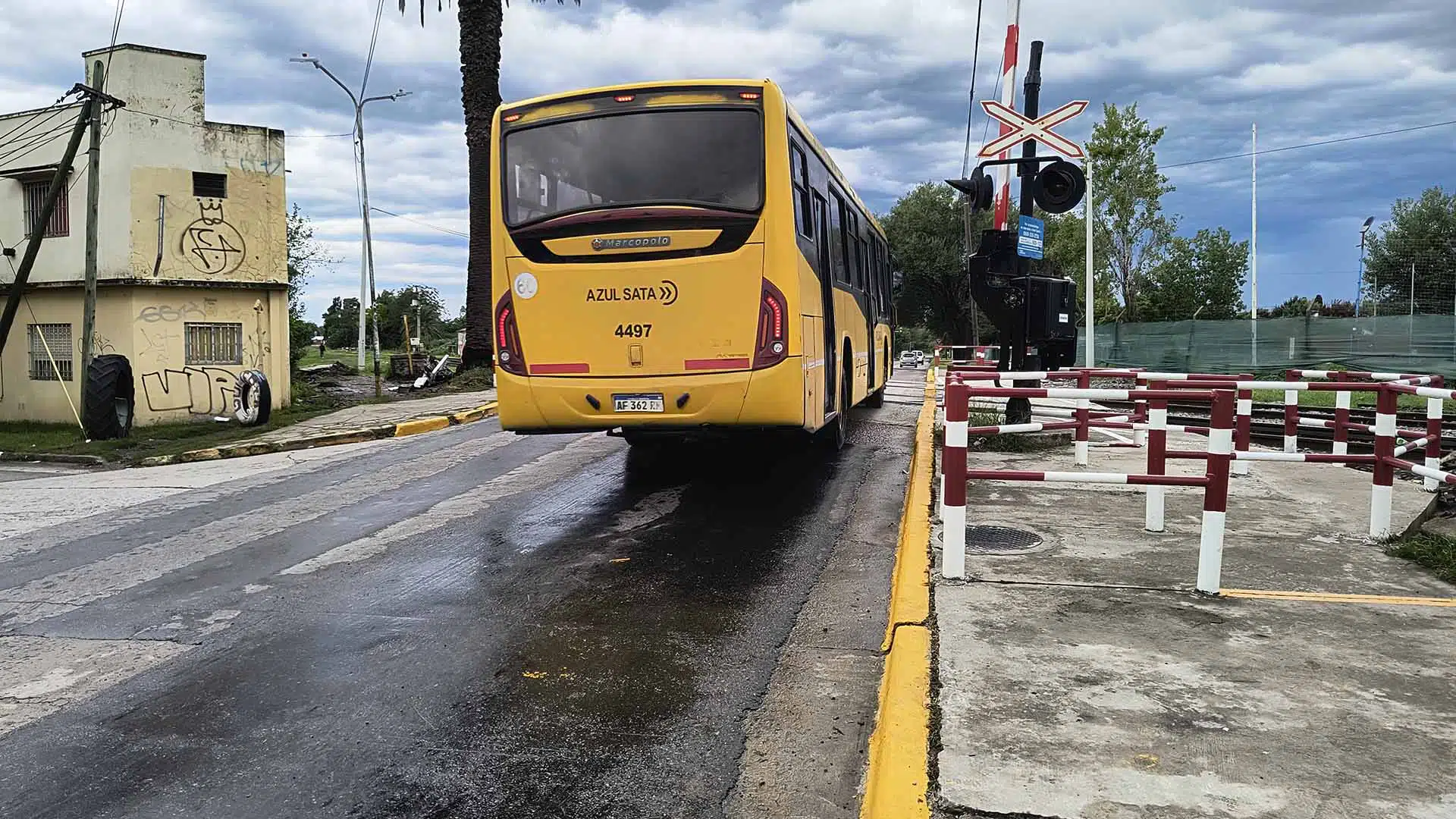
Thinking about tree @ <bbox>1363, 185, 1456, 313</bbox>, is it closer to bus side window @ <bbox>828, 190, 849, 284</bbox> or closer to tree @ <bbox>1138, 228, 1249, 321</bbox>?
tree @ <bbox>1138, 228, 1249, 321</bbox>

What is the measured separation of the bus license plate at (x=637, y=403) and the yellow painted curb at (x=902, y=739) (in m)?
3.70

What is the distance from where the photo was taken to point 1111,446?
11062 mm

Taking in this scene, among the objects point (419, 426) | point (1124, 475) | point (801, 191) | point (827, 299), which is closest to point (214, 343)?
point (419, 426)

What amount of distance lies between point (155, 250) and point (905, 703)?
61.2 ft

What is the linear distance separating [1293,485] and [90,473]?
13.4 metres

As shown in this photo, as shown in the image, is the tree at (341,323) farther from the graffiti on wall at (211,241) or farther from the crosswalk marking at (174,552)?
the crosswalk marking at (174,552)

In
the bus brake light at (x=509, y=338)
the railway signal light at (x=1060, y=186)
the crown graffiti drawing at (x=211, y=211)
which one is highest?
the crown graffiti drawing at (x=211, y=211)

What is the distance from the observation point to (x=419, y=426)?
15.9m

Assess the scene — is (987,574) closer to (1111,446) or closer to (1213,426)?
(1213,426)

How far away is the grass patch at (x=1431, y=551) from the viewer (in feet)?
18.2

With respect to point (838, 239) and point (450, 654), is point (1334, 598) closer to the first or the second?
point (450, 654)

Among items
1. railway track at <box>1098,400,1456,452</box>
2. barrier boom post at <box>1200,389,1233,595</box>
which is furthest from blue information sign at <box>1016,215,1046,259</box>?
barrier boom post at <box>1200,389,1233,595</box>

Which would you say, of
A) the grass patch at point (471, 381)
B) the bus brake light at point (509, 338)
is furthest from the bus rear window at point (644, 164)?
the grass patch at point (471, 381)

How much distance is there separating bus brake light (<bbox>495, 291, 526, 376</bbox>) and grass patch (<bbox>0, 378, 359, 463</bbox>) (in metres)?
8.47
